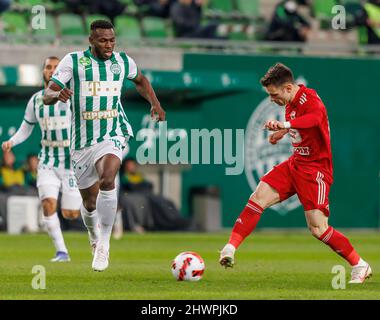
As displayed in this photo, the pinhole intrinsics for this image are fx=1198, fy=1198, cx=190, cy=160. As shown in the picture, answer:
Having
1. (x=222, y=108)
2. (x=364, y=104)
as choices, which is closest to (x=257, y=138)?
(x=222, y=108)

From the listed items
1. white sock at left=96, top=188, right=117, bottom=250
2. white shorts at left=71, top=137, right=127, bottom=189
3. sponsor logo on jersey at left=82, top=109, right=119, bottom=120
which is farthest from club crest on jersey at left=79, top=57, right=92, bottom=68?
white sock at left=96, top=188, right=117, bottom=250

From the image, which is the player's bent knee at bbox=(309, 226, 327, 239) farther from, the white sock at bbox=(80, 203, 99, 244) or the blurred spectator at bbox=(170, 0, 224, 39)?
the blurred spectator at bbox=(170, 0, 224, 39)

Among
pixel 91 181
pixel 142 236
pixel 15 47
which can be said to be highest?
pixel 15 47

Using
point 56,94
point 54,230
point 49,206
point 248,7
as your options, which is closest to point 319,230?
point 56,94

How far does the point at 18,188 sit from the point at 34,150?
1835mm

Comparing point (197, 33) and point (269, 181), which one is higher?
point (197, 33)

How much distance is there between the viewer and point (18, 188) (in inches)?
956

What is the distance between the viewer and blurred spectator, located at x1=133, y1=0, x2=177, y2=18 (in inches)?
1065

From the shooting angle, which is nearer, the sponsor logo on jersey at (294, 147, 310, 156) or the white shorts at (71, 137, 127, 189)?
the sponsor logo on jersey at (294, 147, 310, 156)

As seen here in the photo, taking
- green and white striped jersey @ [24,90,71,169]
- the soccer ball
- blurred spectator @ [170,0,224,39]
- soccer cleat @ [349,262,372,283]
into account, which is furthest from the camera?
blurred spectator @ [170,0,224,39]

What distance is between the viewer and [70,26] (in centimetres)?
2603

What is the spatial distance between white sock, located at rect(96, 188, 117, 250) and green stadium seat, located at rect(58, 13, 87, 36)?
46.8 ft

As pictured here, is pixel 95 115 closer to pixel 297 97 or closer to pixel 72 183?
pixel 297 97
